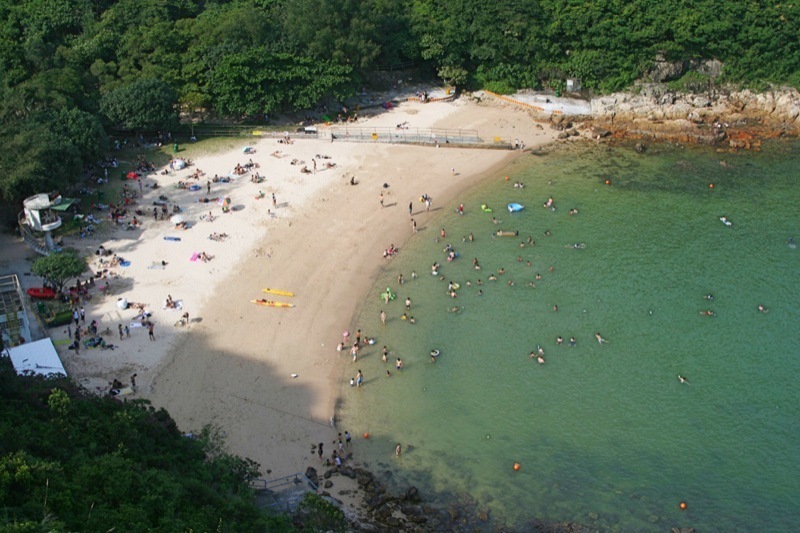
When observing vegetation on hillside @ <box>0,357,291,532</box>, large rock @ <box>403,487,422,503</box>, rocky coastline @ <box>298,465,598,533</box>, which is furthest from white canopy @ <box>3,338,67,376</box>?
large rock @ <box>403,487,422,503</box>

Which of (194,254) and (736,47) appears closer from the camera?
(194,254)

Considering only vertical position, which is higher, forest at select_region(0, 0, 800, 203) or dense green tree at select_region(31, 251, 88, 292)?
forest at select_region(0, 0, 800, 203)

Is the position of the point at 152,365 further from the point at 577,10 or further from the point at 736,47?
the point at 736,47

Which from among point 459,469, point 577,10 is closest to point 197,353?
point 459,469

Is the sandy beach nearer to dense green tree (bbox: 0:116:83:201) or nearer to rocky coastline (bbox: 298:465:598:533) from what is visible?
rocky coastline (bbox: 298:465:598:533)

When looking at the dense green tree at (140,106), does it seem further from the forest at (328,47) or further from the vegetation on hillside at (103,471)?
the vegetation on hillside at (103,471)

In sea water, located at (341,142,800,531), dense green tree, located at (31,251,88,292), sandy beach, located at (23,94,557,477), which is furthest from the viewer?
dense green tree, located at (31,251,88,292)
